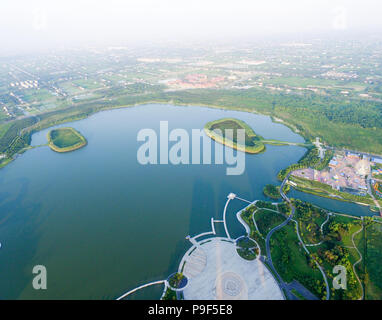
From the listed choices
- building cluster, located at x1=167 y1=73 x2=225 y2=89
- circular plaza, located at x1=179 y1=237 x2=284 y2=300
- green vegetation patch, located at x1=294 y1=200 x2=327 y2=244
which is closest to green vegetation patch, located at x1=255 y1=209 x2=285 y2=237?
green vegetation patch, located at x1=294 y1=200 x2=327 y2=244

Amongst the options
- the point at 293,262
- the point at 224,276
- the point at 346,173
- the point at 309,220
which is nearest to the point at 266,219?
the point at 309,220

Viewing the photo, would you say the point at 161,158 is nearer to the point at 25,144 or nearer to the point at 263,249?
the point at 263,249

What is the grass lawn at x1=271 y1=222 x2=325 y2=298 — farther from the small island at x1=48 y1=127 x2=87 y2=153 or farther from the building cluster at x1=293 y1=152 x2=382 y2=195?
the small island at x1=48 y1=127 x2=87 y2=153

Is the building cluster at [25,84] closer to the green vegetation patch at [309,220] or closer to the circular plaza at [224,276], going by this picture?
the circular plaza at [224,276]

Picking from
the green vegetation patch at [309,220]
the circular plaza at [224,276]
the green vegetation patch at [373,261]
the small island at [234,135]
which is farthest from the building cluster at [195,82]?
the circular plaza at [224,276]

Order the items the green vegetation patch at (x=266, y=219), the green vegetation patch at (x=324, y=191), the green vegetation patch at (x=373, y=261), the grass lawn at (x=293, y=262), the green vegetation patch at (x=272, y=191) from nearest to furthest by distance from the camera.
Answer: the green vegetation patch at (x=373, y=261), the grass lawn at (x=293, y=262), the green vegetation patch at (x=266, y=219), the green vegetation patch at (x=324, y=191), the green vegetation patch at (x=272, y=191)
